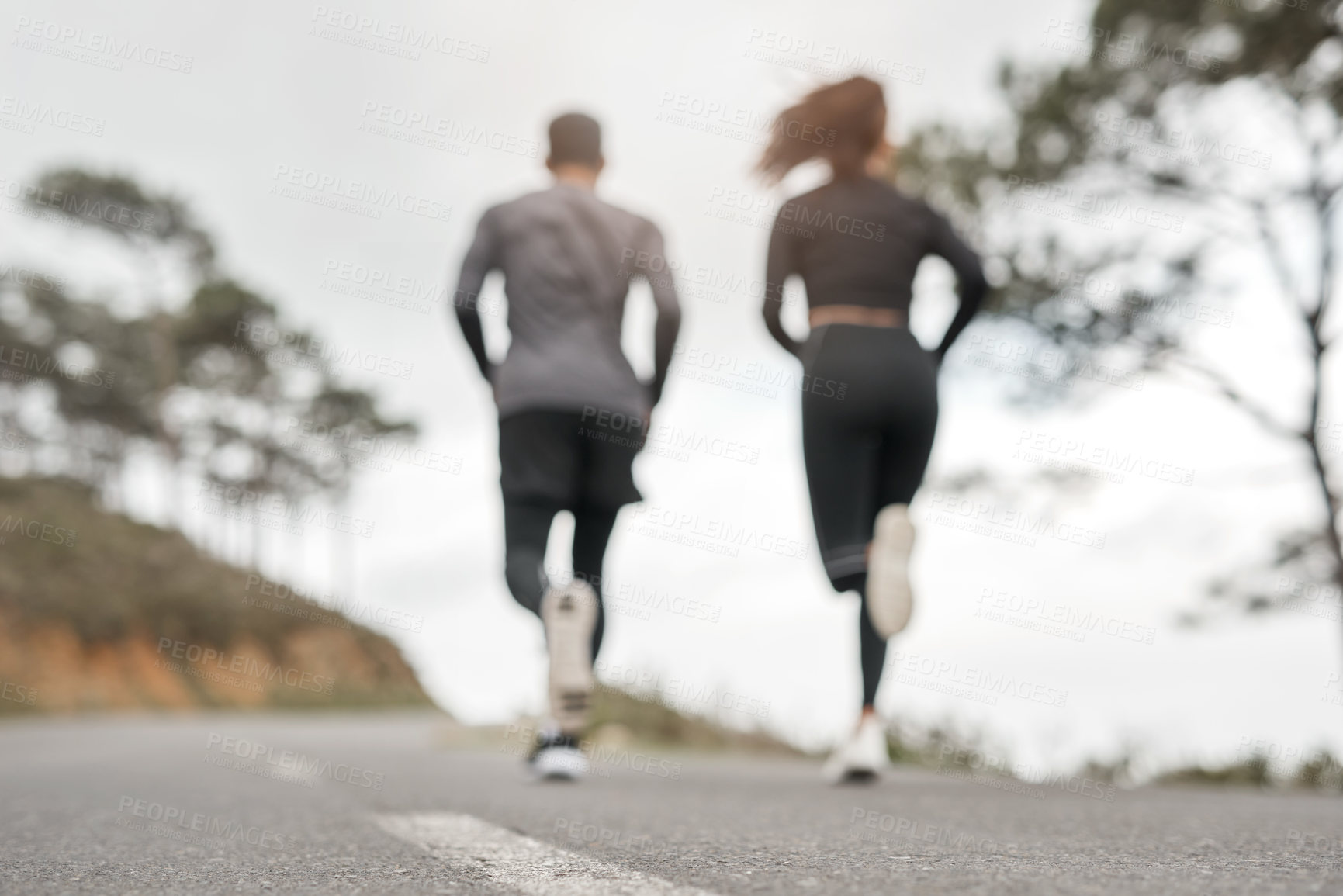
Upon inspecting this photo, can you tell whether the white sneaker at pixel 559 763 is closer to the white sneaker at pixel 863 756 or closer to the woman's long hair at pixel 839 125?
the white sneaker at pixel 863 756

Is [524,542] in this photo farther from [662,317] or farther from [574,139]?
[574,139]

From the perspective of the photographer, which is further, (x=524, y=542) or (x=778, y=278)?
(x=778, y=278)

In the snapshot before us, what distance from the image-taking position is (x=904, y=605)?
368cm

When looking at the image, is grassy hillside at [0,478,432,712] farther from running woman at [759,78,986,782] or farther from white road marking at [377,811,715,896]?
white road marking at [377,811,715,896]

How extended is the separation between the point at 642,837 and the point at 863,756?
5.59ft

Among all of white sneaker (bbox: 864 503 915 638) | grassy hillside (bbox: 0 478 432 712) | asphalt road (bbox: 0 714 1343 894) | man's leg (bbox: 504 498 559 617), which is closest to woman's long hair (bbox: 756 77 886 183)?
white sneaker (bbox: 864 503 915 638)

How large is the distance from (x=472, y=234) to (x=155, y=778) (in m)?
2.37

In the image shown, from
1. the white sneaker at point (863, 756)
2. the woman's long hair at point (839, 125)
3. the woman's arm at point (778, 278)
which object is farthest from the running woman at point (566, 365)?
the white sneaker at point (863, 756)

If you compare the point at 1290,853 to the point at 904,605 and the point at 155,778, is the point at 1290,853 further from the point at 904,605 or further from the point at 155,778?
the point at 155,778

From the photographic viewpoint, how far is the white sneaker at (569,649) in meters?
3.39

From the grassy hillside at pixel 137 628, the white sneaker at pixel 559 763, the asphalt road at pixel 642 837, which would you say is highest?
the asphalt road at pixel 642 837

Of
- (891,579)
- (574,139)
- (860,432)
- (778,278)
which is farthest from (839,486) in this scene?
(574,139)

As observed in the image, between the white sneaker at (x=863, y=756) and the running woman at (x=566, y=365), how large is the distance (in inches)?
34.1

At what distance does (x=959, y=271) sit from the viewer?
420 centimetres
